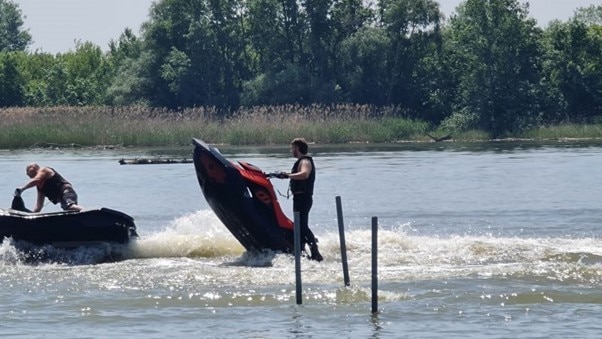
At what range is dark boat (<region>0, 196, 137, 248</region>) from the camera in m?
21.0

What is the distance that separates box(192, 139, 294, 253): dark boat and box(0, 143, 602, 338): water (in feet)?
0.96

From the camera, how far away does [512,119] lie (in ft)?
218

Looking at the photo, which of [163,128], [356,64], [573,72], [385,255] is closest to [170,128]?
[163,128]

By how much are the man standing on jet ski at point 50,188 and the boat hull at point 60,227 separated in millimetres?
728

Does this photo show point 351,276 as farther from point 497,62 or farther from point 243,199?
point 497,62

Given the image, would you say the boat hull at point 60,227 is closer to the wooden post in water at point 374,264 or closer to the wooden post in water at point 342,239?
the wooden post in water at point 342,239

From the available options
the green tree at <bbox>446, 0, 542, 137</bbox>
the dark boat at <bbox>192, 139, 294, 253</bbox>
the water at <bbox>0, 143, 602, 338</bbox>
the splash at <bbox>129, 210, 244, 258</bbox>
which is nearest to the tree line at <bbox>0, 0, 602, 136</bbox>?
the green tree at <bbox>446, 0, 542, 137</bbox>

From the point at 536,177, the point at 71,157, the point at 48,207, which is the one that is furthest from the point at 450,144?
the point at 48,207

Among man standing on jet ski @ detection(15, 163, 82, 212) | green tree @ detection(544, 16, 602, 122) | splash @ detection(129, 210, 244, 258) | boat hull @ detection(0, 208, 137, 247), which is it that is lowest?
splash @ detection(129, 210, 244, 258)

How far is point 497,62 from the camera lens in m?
68.7

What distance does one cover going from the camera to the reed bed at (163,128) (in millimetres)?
55250

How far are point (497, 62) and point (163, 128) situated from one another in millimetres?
18937

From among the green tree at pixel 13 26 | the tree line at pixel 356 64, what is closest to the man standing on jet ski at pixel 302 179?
the tree line at pixel 356 64

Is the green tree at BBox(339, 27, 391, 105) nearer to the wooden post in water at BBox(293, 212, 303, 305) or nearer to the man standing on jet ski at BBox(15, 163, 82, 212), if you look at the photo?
the man standing on jet ski at BBox(15, 163, 82, 212)
